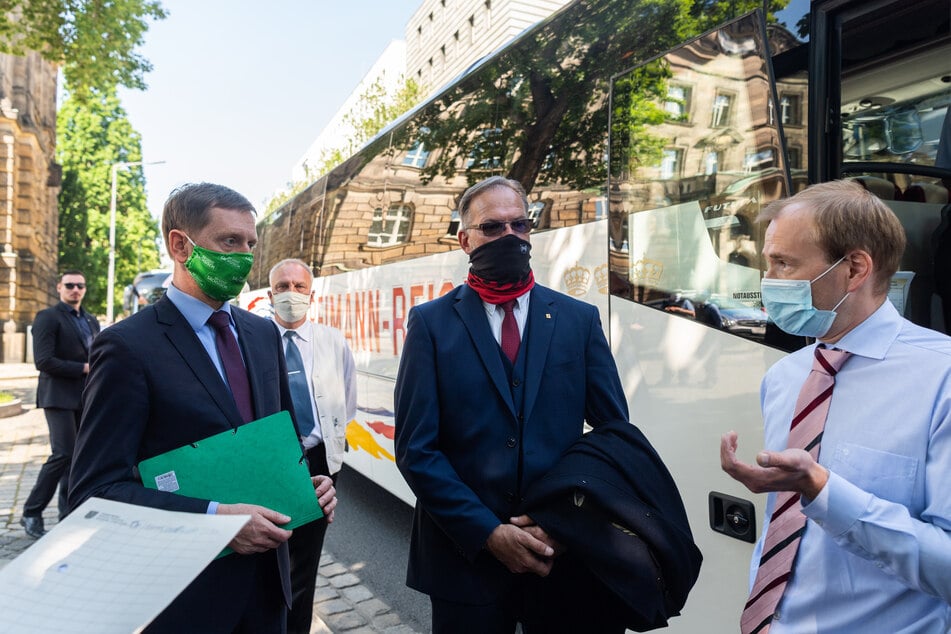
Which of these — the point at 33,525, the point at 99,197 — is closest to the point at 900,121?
the point at 33,525

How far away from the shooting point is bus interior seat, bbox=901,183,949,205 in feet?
9.98

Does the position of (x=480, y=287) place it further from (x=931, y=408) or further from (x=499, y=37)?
(x=499, y=37)

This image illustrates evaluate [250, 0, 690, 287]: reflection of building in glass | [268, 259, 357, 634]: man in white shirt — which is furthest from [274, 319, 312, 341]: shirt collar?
[250, 0, 690, 287]: reflection of building in glass

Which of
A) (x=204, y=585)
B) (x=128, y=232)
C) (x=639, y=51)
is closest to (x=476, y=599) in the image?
(x=204, y=585)

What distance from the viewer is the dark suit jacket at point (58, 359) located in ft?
19.5

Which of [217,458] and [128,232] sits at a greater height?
[128,232]

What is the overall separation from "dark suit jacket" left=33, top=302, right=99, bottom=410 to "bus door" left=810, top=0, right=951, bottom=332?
5789 millimetres

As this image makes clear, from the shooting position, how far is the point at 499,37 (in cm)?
2866

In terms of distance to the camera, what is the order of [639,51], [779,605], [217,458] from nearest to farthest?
1. [779,605]
2. [217,458]
3. [639,51]

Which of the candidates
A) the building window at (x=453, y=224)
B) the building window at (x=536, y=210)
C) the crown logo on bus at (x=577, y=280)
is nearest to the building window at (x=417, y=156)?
the building window at (x=453, y=224)

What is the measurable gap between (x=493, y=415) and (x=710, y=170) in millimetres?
1420

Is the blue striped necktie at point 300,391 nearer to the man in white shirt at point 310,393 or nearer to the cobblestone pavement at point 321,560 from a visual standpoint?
the man in white shirt at point 310,393

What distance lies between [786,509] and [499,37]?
29238 millimetres

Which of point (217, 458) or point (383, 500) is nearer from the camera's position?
point (217, 458)
